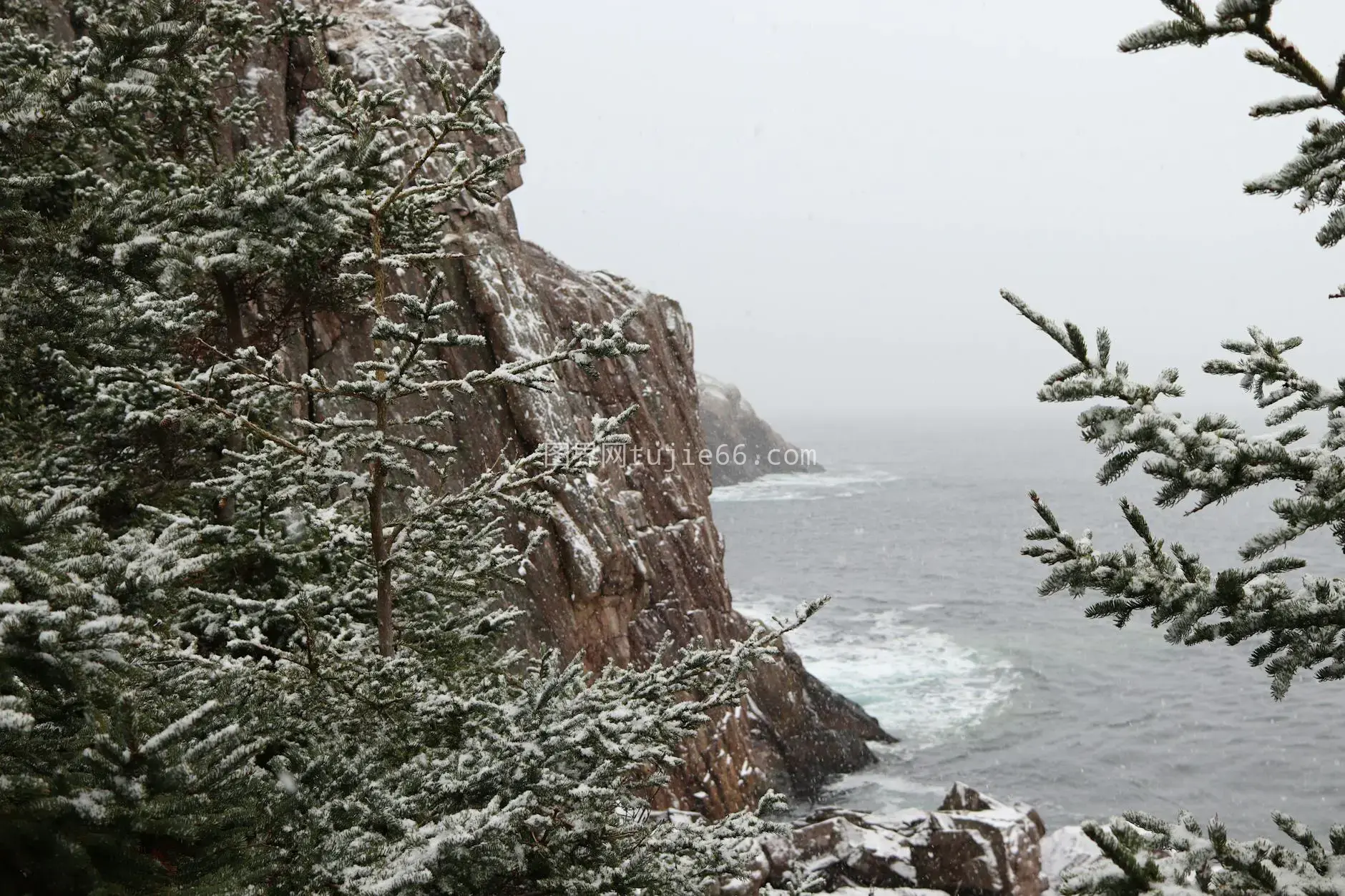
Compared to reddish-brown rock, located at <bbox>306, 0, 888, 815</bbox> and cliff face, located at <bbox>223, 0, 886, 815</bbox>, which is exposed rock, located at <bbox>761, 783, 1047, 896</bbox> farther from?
cliff face, located at <bbox>223, 0, 886, 815</bbox>

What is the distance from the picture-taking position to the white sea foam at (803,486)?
98.7m

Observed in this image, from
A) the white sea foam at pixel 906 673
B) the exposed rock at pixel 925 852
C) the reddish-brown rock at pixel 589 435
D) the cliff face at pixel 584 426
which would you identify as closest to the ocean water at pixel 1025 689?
the white sea foam at pixel 906 673

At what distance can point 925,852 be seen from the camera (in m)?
16.4

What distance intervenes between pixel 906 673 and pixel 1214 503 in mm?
37269

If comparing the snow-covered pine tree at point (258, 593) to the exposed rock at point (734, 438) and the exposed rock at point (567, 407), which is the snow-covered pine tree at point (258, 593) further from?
the exposed rock at point (734, 438)

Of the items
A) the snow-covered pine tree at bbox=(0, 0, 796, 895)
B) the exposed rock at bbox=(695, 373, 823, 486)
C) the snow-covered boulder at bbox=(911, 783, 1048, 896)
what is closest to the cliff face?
the snow-covered pine tree at bbox=(0, 0, 796, 895)

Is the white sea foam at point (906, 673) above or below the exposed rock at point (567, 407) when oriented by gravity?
below

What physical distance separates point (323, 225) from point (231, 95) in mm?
11723

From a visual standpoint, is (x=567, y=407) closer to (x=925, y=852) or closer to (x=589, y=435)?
(x=589, y=435)

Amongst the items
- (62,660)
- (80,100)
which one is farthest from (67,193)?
(62,660)

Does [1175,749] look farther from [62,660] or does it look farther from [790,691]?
[62,660]

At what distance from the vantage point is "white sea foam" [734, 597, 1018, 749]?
32656 mm

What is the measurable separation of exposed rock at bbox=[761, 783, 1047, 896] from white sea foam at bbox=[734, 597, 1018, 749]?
1241cm

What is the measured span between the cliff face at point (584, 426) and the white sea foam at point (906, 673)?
8.16m
